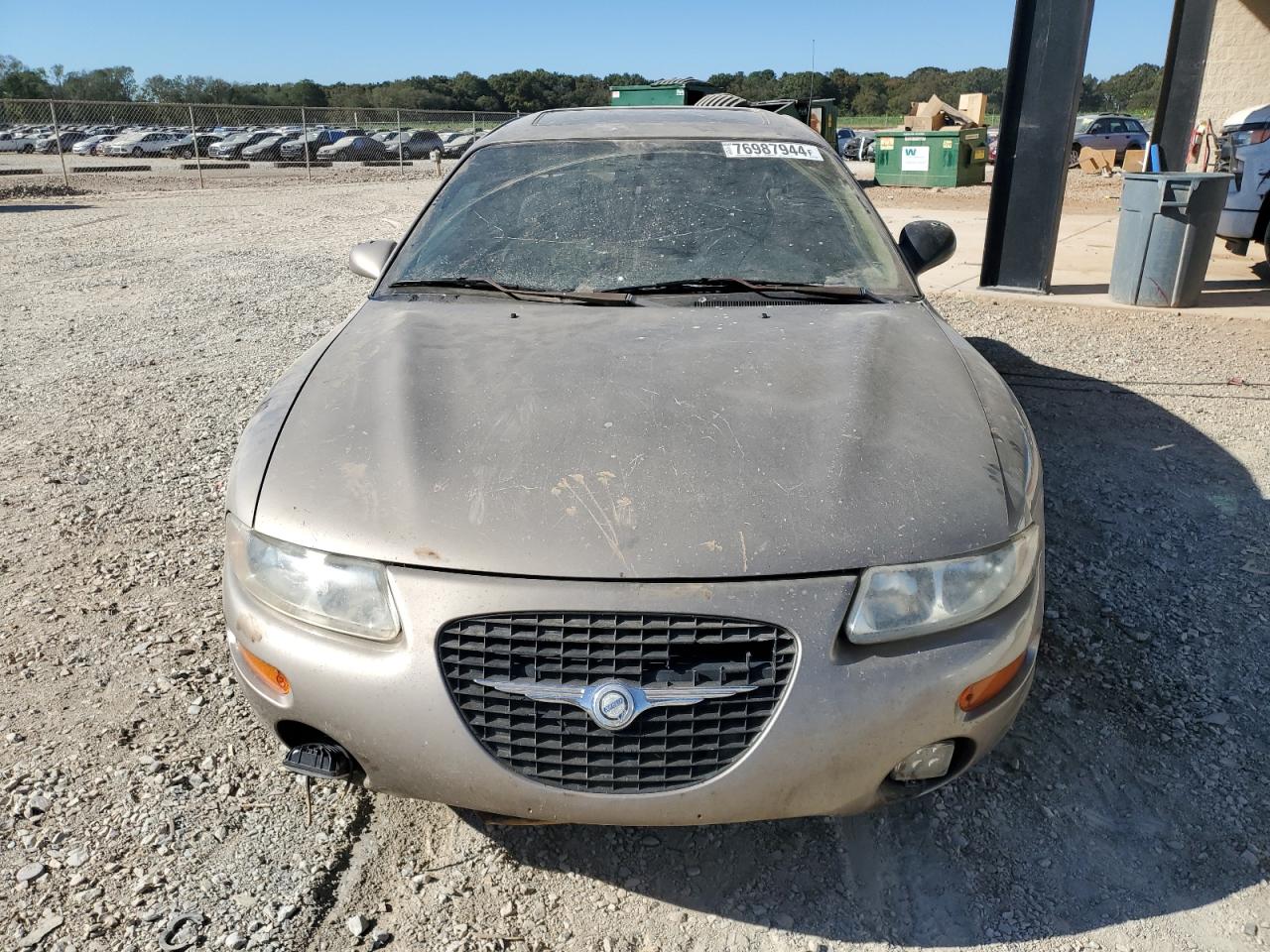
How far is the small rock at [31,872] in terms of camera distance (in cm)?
222

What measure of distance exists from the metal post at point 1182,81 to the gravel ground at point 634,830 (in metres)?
6.68

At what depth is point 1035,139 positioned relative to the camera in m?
8.38

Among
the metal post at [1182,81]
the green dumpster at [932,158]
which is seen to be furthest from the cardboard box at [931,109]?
the metal post at [1182,81]

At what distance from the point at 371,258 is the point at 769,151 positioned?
5.06 ft

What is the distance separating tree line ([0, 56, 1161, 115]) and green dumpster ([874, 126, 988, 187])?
36.4m

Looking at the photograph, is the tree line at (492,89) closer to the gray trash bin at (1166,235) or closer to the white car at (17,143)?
the white car at (17,143)

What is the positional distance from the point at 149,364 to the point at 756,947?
593cm

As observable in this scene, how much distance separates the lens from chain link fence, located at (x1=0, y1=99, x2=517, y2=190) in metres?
25.5

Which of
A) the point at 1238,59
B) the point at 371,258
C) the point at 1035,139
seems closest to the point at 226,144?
the point at 1238,59

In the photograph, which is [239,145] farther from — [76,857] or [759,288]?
[76,857]

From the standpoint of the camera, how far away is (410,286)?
319 cm

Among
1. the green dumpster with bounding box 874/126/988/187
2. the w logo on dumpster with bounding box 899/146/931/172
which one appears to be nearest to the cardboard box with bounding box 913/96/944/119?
the green dumpster with bounding box 874/126/988/187

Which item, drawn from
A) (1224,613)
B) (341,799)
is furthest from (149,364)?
(1224,613)

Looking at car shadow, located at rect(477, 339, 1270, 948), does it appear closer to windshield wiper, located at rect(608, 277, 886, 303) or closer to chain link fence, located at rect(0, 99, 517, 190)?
windshield wiper, located at rect(608, 277, 886, 303)
